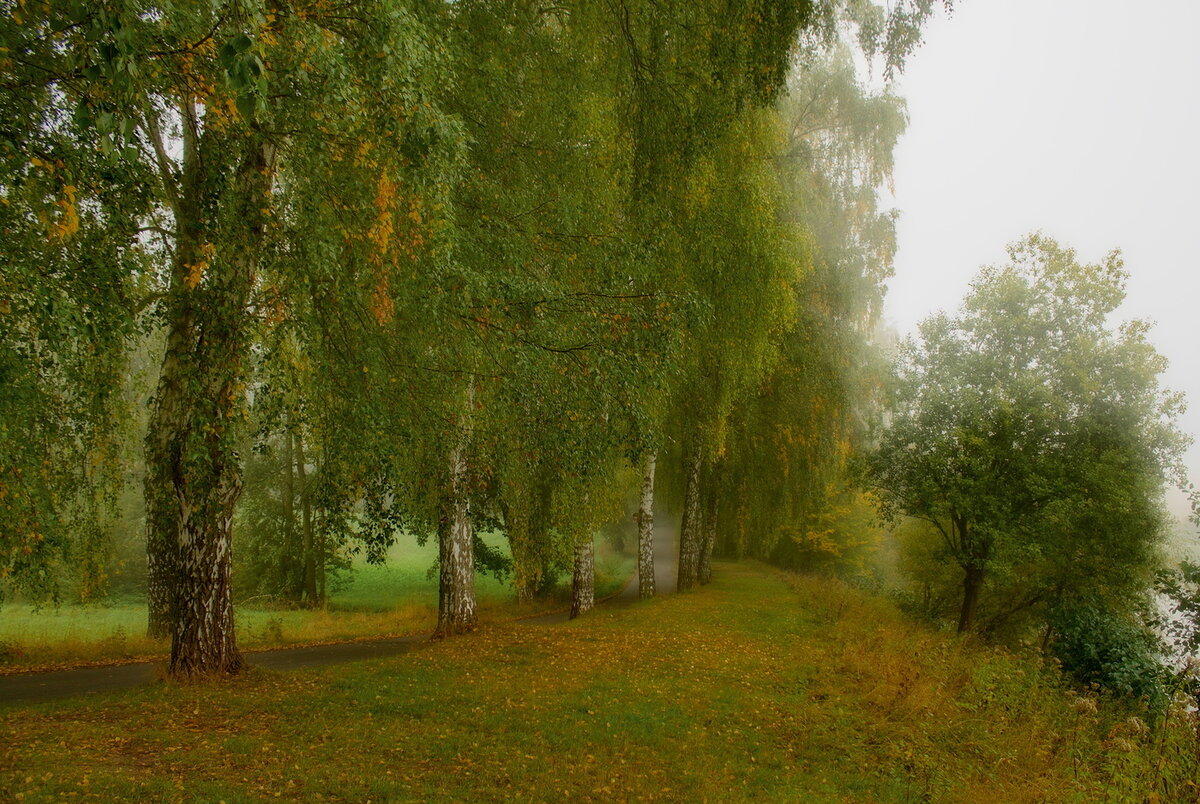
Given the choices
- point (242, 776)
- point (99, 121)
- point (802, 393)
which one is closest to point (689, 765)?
point (242, 776)

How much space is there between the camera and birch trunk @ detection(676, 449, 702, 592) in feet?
68.7

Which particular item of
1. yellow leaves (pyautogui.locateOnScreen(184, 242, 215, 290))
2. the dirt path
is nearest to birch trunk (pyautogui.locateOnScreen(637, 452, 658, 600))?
the dirt path

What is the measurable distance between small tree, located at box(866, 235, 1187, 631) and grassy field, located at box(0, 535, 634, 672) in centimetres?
1264

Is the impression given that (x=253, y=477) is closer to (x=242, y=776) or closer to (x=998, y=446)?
(x=242, y=776)

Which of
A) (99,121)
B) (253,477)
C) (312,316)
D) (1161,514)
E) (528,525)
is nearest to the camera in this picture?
(99,121)

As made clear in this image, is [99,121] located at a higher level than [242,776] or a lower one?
higher

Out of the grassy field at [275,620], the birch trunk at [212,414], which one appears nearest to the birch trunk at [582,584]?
the grassy field at [275,620]

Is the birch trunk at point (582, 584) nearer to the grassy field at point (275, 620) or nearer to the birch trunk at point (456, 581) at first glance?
the grassy field at point (275, 620)

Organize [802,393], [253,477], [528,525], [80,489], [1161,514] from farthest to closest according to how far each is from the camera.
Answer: [253,477]
[802,393]
[1161,514]
[528,525]
[80,489]

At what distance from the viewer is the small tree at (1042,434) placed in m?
16.1

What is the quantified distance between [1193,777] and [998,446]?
1158 centimetres

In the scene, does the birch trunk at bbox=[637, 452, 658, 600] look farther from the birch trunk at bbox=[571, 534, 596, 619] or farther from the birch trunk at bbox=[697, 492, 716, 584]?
the birch trunk at bbox=[697, 492, 716, 584]

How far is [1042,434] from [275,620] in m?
19.6

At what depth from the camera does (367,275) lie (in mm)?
7270
